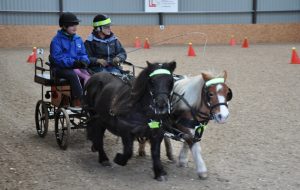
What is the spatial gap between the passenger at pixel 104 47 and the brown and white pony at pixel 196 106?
157 centimetres

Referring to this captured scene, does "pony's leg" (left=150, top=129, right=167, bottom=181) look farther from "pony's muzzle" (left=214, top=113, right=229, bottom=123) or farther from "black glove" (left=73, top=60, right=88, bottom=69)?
"black glove" (left=73, top=60, right=88, bottom=69)

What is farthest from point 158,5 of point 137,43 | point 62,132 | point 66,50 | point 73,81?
point 62,132

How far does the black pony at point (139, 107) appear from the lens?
17.1 ft

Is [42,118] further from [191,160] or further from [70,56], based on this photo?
[191,160]

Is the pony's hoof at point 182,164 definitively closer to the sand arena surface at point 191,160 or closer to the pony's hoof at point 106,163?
the sand arena surface at point 191,160

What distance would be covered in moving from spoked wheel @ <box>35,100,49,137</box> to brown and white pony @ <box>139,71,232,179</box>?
2407mm

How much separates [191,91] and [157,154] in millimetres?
805

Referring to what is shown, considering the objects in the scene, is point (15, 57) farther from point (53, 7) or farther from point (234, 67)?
point (234, 67)

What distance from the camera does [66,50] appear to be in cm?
721

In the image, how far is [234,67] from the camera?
16312 millimetres

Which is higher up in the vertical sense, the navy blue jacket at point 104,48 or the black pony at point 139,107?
the navy blue jacket at point 104,48

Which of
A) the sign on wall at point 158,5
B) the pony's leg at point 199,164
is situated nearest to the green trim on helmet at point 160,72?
the pony's leg at point 199,164

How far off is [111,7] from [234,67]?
1333 cm

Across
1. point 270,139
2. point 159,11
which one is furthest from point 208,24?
point 270,139
